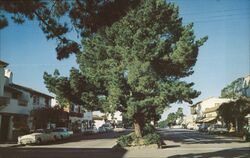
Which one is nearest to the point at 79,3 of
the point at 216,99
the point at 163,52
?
the point at 163,52

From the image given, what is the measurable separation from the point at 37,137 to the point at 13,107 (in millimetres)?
7470

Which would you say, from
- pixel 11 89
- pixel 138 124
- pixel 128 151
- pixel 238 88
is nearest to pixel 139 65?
pixel 138 124

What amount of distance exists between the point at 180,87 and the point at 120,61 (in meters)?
5.55

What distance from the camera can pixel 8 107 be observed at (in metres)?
37.8

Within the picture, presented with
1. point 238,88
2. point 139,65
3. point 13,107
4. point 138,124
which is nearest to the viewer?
point 139,65

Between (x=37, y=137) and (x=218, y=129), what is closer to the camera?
(x=37, y=137)

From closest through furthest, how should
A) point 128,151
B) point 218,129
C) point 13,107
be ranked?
point 128,151 → point 13,107 → point 218,129

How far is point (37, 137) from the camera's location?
33.2 meters

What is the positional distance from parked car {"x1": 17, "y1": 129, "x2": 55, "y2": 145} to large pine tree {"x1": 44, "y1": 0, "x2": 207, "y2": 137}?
5.12m

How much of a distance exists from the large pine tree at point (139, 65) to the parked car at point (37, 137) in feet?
16.8

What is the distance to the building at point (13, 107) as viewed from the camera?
119 ft

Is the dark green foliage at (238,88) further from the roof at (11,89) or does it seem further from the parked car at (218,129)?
the roof at (11,89)

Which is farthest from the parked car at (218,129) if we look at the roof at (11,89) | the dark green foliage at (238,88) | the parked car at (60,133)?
the roof at (11,89)

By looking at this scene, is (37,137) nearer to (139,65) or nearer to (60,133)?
(60,133)
